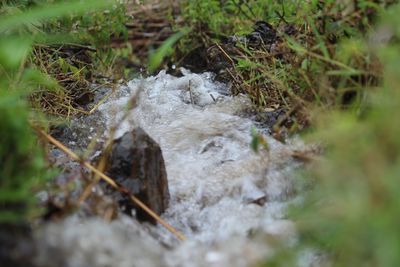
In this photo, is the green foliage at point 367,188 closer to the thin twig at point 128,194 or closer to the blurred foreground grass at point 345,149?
the blurred foreground grass at point 345,149

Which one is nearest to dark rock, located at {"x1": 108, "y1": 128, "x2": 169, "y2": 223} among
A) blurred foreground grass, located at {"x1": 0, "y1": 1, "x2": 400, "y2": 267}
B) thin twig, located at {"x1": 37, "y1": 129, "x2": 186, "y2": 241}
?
thin twig, located at {"x1": 37, "y1": 129, "x2": 186, "y2": 241}

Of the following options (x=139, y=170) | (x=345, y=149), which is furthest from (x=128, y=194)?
(x=345, y=149)

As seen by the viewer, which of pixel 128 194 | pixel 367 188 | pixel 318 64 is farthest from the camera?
pixel 318 64

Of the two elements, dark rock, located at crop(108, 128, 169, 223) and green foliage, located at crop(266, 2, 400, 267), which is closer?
green foliage, located at crop(266, 2, 400, 267)

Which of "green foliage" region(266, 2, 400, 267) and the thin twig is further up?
"green foliage" region(266, 2, 400, 267)

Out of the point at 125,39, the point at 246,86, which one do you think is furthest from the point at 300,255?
the point at 125,39

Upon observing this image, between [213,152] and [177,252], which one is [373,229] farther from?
[213,152]

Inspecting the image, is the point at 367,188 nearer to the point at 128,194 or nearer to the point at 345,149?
the point at 345,149

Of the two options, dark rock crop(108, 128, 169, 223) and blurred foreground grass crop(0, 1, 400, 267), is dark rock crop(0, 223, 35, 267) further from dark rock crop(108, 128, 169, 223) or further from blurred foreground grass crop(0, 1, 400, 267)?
dark rock crop(108, 128, 169, 223)
